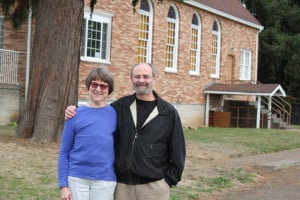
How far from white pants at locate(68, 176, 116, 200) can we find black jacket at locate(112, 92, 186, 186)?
0.45 ft

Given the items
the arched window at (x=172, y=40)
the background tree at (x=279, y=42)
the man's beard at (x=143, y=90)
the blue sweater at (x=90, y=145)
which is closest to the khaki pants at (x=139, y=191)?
the blue sweater at (x=90, y=145)

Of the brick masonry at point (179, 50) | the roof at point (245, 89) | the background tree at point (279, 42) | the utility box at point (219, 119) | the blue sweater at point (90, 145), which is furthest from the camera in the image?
the background tree at point (279, 42)

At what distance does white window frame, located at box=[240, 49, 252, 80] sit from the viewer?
31.8 metres

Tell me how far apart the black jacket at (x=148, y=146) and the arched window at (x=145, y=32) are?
63.7 feet

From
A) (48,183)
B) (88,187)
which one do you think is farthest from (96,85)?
(48,183)

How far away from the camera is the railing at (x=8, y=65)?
1917 cm

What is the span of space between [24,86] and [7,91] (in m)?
0.62

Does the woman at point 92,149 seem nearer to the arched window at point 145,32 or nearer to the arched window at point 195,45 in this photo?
the arched window at point 145,32

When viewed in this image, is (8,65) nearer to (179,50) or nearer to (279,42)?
(179,50)

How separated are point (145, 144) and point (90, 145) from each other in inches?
15.9

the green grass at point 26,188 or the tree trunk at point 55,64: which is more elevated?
→ the tree trunk at point 55,64

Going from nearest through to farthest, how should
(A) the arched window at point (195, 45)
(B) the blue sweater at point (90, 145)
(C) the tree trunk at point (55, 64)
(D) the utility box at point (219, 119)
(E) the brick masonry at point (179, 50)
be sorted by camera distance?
(B) the blue sweater at point (90, 145) → (C) the tree trunk at point (55, 64) → (E) the brick masonry at point (179, 50) → (A) the arched window at point (195, 45) → (D) the utility box at point (219, 119)

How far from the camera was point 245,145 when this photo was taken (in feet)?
55.7

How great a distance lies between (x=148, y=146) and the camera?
4109 mm
